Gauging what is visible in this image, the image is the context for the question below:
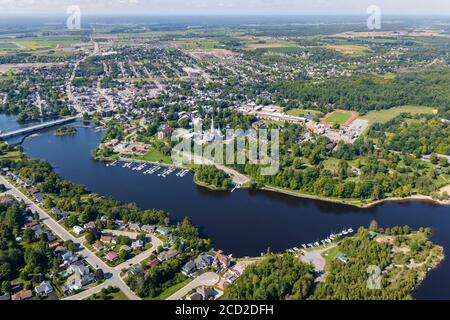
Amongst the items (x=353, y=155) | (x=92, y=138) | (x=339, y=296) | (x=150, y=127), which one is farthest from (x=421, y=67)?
(x=339, y=296)

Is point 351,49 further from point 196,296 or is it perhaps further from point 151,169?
point 196,296

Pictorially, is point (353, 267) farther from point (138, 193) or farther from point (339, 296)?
point (138, 193)

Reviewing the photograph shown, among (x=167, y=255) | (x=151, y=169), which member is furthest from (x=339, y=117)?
(x=167, y=255)

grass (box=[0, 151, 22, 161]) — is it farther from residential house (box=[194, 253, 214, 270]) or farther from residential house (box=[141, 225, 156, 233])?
residential house (box=[194, 253, 214, 270])

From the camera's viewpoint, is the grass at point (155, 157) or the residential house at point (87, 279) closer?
the residential house at point (87, 279)

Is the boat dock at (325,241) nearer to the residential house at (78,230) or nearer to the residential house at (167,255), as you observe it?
the residential house at (167,255)

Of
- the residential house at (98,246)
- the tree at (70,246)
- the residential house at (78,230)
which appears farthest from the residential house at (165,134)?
the tree at (70,246)

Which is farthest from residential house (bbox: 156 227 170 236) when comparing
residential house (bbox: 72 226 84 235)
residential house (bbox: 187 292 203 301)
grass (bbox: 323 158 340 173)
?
grass (bbox: 323 158 340 173)
